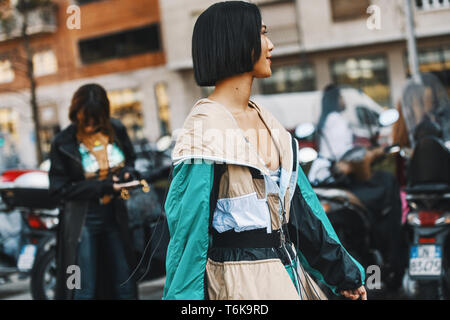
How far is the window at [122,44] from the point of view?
94.8 feet

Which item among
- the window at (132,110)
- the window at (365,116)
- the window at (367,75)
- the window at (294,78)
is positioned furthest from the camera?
the window at (132,110)

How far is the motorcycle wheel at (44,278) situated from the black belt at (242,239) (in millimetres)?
3589

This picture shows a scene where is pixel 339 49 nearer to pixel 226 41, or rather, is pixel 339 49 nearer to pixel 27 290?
pixel 27 290

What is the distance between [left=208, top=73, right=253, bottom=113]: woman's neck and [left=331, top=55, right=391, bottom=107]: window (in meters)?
21.0

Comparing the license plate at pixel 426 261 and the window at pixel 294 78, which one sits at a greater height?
the window at pixel 294 78

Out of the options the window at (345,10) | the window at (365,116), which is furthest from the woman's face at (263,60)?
the window at (345,10)

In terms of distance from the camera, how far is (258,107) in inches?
99.7

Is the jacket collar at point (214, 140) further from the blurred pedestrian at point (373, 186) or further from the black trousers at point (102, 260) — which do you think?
the blurred pedestrian at point (373, 186)

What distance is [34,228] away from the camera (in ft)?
19.2

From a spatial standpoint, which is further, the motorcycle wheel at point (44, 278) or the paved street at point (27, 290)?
the paved street at point (27, 290)

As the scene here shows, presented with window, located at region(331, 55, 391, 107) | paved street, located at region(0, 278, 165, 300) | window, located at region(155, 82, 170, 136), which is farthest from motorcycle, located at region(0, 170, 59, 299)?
window, located at region(155, 82, 170, 136)

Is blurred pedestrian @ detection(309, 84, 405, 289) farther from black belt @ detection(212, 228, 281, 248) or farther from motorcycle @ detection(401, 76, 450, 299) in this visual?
black belt @ detection(212, 228, 281, 248)

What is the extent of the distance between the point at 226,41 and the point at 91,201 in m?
2.48

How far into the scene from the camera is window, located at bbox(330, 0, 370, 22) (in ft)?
78.2
